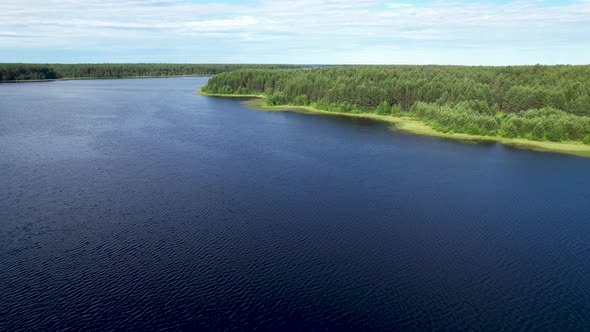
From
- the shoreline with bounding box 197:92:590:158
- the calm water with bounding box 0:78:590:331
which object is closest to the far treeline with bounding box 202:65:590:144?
the shoreline with bounding box 197:92:590:158

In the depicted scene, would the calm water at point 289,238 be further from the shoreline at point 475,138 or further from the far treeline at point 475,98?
the far treeline at point 475,98

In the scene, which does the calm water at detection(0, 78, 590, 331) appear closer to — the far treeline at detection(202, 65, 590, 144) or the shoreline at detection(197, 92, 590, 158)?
the shoreline at detection(197, 92, 590, 158)

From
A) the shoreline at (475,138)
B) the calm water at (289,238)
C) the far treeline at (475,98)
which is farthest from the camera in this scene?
the far treeline at (475,98)

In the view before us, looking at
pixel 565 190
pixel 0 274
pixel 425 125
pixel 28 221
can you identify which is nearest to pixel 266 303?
pixel 0 274

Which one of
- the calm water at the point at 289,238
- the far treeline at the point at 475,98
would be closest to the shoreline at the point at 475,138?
the far treeline at the point at 475,98

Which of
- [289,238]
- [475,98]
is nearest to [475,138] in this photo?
[475,98]

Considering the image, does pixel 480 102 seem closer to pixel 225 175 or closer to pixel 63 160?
pixel 225 175

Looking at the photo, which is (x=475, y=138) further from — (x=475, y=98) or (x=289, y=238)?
(x=289, y=238)
